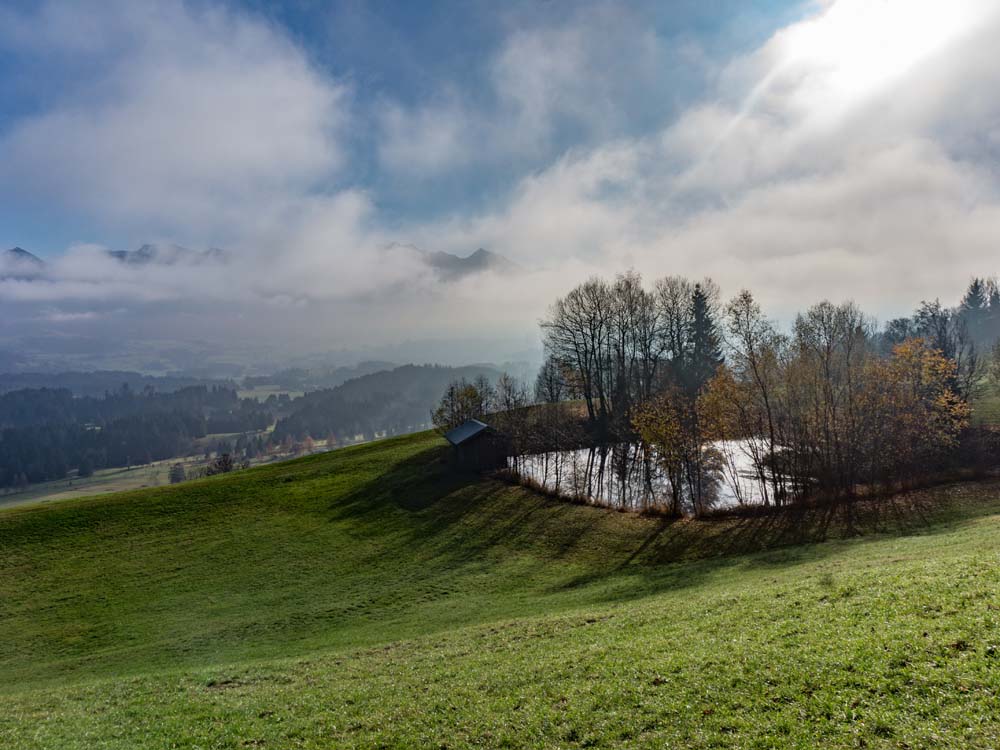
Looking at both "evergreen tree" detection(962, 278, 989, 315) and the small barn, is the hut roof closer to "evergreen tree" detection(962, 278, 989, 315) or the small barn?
the small barn

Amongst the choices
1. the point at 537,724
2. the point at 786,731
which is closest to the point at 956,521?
the point at 786,731

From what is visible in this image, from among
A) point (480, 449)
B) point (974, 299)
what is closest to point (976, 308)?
point (974, 299)

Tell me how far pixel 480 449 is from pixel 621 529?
1986cm

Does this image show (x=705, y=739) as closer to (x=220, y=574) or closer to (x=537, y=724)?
(x=537, y=724)

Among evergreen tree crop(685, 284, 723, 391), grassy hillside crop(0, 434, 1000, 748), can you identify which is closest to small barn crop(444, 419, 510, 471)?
grassy hillside crop(0, 434, 1000, 748)

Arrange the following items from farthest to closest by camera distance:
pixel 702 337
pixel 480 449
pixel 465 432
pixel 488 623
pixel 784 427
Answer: pixel 702 337
pixel 465 432
pixel 480 449
pixel 784 427
pixel 488 623

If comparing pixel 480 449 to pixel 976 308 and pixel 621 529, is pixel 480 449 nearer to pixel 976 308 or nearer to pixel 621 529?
pixel 621 529

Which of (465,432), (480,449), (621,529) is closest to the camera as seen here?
(621,529)

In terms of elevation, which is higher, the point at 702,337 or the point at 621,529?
the point at 702,337

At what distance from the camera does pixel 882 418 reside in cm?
4225

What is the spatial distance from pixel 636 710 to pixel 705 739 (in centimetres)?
169

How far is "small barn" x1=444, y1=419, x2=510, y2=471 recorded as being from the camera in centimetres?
5131

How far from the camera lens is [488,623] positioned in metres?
20.6

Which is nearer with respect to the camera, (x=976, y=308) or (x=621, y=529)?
(x=621, y=529)
